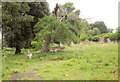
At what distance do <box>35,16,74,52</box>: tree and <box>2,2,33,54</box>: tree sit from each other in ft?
3.08

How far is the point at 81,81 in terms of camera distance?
6.54 m

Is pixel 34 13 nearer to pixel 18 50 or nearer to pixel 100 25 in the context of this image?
pixel 18 50

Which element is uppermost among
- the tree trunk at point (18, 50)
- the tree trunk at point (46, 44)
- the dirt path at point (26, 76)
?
the tree trunk at point (46, 44)

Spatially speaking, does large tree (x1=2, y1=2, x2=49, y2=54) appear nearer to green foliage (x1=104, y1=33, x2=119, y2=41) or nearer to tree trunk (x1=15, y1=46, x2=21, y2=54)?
tree trunk (x1=15, y1=46, x2=21, y2=54)

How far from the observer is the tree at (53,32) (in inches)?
491

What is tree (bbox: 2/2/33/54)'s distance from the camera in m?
11.7

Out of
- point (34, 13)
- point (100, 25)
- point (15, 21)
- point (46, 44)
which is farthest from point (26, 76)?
point (100, 25)

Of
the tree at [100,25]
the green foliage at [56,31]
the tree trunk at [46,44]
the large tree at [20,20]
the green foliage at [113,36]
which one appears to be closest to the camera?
the large tree at [20,20]

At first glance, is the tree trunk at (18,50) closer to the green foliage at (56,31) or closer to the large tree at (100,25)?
the green foliage at (56,31)

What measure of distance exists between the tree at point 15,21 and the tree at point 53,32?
0.94 meters

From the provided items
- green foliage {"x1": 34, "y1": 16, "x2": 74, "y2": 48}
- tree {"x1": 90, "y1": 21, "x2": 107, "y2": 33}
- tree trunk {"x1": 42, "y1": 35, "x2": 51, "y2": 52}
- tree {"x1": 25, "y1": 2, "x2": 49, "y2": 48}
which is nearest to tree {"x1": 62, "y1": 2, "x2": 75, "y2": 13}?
tree {"x1": 25, "y1": 2, "x2": 49, "y2": 48}

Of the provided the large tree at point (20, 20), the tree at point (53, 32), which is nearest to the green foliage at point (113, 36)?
the large tree at point (20, 20)

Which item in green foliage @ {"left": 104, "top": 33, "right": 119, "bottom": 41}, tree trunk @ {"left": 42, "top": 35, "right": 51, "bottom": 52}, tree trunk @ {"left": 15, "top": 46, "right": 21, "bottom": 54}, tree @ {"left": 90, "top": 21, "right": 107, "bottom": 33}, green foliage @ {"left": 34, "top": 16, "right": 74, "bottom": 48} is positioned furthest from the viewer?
tree @ {"left": 90, "top": 21, "right": 107, "bottom": 33}

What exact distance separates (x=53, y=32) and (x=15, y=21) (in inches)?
74.9
